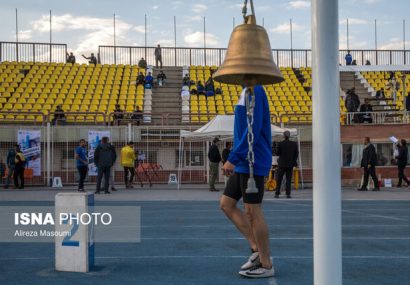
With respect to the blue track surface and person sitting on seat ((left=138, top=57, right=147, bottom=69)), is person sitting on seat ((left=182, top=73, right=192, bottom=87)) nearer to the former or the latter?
person sitting on seat ((left=138, top=57, right=147, bottom=69))

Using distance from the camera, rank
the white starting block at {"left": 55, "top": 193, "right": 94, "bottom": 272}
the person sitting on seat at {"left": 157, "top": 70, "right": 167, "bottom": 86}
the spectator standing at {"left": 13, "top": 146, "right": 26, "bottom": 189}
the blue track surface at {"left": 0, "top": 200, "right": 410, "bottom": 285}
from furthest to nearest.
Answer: the person sitting on seat at {"left": 157, "top": 70, "right": 167, "bottom": 86} < the spectator standing at {"left": 13, "top": 146, "right": 26, "bottom": 189} < the white starting block at {"left": 55, "top": 193, "right": 94, "bottom": 272} < the blue track surface at {"left": 0, "top": 200, "right": 410, "bottom": 285}

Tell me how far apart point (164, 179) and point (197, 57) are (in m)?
17.7

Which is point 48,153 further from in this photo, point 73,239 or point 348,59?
point 348,59

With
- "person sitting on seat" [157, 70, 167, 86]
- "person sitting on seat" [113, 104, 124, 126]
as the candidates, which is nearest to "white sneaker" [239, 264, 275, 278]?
"person sitting on seat" [113, 104, 124, 126]

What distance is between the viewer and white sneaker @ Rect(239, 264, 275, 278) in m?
6.40

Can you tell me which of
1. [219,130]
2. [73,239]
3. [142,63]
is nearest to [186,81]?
[142,63]

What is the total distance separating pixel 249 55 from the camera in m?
4.64

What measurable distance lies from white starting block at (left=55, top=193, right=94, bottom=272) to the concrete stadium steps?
1222 inches

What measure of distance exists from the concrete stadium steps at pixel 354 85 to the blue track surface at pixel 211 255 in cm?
2501

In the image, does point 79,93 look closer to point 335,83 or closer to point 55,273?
point 55,273

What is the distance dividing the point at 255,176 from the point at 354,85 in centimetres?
3313

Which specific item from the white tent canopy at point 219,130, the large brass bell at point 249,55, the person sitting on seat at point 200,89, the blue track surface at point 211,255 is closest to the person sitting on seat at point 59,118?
the white tent canopy at point 219,130

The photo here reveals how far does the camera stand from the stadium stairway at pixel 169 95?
34469 mm

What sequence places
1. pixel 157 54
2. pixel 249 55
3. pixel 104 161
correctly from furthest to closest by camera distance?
pixel 157 54
pixel 104 161
pixel 249 55
